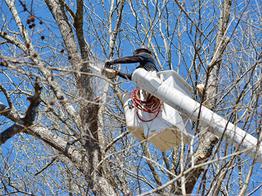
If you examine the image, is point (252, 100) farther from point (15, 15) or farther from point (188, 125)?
point (15, 15)

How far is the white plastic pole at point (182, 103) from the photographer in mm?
3832

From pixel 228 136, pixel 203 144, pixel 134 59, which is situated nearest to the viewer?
pixel 228 136

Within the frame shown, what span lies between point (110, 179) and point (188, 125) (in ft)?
2.40

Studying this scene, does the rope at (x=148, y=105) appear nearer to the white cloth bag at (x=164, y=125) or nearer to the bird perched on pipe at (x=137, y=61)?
the white cloth bag at (x=164, y=125)

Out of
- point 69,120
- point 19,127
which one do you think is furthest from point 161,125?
Answer: point 19,127

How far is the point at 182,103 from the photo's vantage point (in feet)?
12.8

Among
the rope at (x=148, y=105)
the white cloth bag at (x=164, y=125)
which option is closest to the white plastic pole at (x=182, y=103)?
the white cloth bag at (x=164, y=125)

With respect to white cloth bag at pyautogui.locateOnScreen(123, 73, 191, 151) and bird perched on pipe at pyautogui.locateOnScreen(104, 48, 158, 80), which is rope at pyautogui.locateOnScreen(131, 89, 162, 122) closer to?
white cloth bag at pyautogui.locateOnScreen(123, 73, 191, 151)

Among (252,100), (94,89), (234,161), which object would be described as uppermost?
→ (94,89)

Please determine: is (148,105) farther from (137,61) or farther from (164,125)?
(137,61)

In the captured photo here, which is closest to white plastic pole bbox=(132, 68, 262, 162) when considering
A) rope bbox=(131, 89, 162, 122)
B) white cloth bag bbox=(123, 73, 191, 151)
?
white cloth bag bbox=(123, 73, 191, 151)

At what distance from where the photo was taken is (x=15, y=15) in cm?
477

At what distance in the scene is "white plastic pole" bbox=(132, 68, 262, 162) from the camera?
3832 millimetres

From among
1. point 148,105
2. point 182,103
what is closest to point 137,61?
point 148,105
